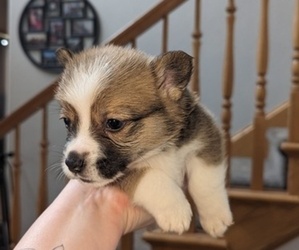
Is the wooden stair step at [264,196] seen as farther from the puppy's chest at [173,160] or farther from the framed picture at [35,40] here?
the framed picture at [35,40]

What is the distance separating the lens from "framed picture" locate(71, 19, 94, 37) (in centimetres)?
370

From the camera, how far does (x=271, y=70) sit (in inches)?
126

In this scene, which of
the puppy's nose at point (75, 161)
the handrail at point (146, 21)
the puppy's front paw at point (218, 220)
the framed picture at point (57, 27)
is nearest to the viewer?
the puppy's nose at point (75, 161)

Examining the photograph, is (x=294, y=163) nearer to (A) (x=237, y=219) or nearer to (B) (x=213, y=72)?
(A) (x=237, y=219)

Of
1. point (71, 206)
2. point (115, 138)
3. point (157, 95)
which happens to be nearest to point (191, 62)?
point (157, 95)

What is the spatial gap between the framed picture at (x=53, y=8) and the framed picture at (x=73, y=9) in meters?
0.05

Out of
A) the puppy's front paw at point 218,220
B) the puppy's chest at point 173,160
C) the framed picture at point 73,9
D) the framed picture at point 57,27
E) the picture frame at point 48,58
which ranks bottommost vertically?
the picture frame at point 48,58

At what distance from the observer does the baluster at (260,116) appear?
2.18 m

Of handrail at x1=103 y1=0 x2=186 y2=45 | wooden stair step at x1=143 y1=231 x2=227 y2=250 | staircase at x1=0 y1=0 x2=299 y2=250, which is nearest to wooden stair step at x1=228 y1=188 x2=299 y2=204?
staircase at x1=0 y1=0 x2=299 y2=250

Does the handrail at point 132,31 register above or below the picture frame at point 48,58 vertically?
above

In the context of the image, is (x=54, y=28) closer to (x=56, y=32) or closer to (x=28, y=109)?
(x=56, y=32)

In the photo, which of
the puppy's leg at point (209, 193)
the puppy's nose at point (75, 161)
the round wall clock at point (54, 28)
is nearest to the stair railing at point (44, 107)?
the round wall clock at point (54, 28)

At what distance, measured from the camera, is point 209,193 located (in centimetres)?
119

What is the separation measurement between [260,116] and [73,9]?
203 cm
